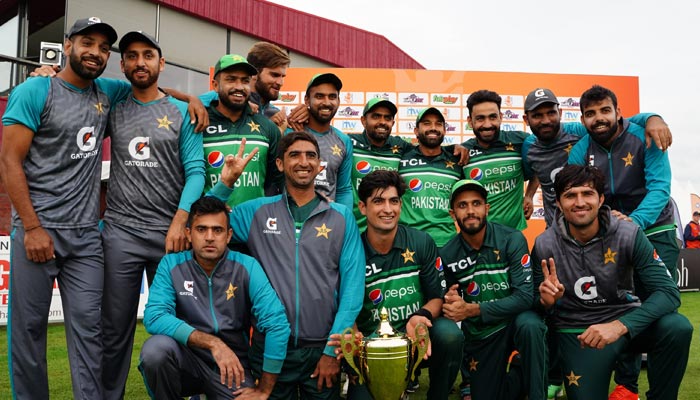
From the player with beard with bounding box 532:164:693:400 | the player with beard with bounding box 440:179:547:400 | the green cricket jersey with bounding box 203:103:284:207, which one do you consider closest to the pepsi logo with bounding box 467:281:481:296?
the player with beard with bounding box 440:179:547:400

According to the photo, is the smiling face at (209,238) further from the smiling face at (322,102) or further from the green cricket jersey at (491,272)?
the green cricket jersey at (491,272)

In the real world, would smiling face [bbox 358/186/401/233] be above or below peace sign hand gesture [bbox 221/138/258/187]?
below

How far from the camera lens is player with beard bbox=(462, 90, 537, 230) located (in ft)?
14.6

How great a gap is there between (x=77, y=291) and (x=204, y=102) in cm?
144

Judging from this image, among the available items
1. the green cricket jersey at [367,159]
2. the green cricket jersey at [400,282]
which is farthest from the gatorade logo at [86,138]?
the green cricket jersey at [367,159]

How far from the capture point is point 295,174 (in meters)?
3.37

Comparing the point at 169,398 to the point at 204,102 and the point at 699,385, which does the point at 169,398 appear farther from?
the point at 699,385

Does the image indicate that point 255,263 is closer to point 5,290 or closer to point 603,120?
point 603,120

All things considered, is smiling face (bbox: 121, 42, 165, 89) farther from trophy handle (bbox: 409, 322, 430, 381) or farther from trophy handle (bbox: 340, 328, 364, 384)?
trophy handle (bbox: 409, 322, 430, 381)

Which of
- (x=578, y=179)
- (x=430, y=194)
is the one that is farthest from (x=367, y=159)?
(x=578, y=179)

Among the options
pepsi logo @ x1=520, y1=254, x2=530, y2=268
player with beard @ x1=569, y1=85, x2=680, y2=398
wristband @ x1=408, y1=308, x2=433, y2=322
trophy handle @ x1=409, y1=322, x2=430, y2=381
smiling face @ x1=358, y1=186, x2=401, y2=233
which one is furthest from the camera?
player with beard @ x1=569, y1=85, x2=680, y2=398

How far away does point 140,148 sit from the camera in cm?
342

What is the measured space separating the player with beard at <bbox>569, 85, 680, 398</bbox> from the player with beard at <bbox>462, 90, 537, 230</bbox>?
60 centimetres

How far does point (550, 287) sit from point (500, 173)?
4.79 feet
